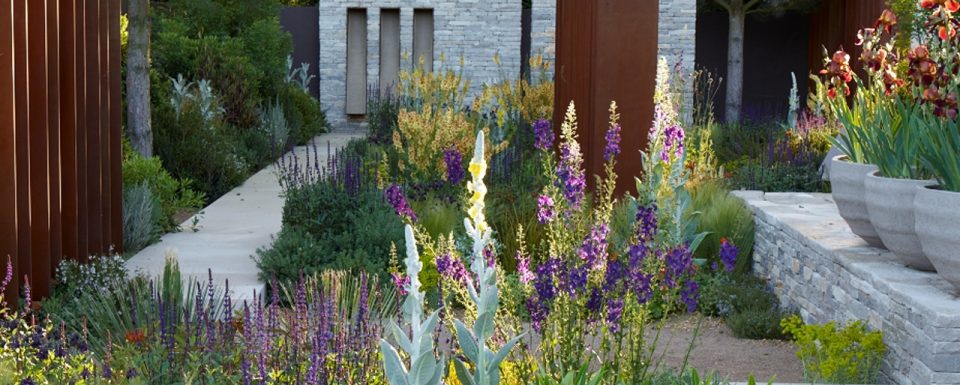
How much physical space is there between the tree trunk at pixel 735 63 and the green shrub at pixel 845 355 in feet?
44.0

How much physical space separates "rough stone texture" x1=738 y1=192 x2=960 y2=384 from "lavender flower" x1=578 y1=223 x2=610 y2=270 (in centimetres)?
133

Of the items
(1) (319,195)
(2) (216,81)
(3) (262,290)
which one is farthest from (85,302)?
(2) (216,81)

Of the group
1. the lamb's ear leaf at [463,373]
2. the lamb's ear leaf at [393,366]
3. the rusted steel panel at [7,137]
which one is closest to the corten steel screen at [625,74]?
the rusted steel panel at [7,137]

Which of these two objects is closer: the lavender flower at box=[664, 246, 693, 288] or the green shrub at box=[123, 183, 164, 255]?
the lavender flower at box=[664, 246, 693, 288]

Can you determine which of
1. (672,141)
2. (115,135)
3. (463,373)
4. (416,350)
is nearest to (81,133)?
(115,135)

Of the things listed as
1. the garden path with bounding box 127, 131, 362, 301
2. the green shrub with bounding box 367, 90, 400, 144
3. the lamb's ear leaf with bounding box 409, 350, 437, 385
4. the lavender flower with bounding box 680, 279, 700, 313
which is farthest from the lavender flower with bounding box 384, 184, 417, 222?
the green shrub with bounding box 367, 90, 400, 144

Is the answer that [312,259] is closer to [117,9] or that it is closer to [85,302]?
[85,302]

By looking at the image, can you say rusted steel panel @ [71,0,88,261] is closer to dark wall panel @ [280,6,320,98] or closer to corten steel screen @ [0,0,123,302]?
corten steel screen @ [0,0,123,302]

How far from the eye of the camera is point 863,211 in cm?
639

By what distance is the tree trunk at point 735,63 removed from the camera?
18.8 meters

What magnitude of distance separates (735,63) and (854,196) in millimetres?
12868

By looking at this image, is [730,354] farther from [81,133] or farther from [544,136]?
[81,133]

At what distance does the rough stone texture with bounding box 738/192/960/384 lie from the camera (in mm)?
4797

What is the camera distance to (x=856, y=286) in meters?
5.80
